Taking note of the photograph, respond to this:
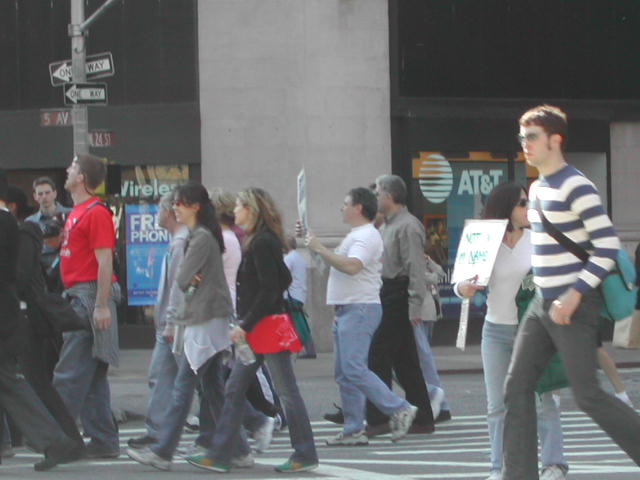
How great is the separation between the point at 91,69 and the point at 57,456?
403 inches

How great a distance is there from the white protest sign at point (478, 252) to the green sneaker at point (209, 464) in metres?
1.85

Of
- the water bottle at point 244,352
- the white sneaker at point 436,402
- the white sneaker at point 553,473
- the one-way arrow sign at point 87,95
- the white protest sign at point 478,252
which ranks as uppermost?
the one-way arrow sign at point 87,95

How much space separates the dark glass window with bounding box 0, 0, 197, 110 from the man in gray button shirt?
10153 millimetres

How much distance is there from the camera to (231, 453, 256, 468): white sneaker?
927cm

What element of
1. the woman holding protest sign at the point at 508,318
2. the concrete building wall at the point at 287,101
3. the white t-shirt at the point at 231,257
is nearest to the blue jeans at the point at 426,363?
the white t-shirt at the point at 231,257

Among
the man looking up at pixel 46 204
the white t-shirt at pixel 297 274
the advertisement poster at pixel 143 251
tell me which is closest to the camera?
the man looking up at pixel 46 204

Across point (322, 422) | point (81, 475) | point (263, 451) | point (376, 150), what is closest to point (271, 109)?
point (376, 150)

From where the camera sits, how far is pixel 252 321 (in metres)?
8.92

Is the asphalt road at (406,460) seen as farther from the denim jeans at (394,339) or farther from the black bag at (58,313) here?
the black bag at (58,313)

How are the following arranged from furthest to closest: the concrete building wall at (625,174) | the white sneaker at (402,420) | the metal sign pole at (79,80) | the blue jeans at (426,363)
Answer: the concrete building wall at (625,174) < the metal sign pole at (79,80) < the blue jeans at (426,363) < the white sneaker at (402,420)

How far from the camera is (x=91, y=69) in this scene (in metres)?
18.6

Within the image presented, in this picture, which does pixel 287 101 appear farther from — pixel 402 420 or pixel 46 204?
pixel 402 420

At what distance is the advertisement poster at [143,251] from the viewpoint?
21641 millimetres

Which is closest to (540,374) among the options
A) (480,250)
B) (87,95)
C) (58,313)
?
(480,250)
